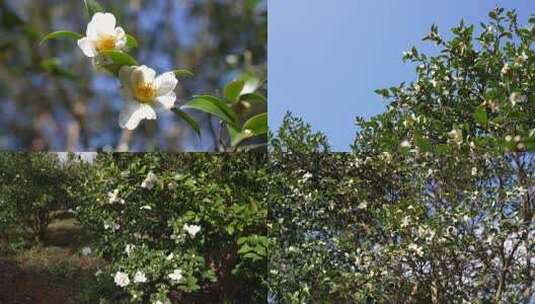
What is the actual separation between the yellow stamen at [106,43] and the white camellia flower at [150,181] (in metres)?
1.14

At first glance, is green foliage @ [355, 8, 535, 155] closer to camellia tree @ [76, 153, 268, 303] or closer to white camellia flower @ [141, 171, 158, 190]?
camellia tree @ [76, 153, 268, 303]

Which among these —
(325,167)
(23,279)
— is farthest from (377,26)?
(23,279)

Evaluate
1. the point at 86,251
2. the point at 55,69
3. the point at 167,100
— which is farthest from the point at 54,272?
the point at 167,100

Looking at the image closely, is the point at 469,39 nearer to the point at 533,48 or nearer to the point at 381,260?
the point at 533,48

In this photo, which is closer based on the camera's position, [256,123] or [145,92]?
[145,92]

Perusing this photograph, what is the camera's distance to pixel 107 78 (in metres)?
2.92

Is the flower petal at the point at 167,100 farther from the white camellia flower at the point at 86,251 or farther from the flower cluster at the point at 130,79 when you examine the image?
the white camellia flower at the point at 86,251

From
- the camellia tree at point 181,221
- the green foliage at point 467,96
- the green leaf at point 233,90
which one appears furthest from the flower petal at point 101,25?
the green foliage at point 467,96

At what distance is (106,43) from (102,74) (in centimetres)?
29

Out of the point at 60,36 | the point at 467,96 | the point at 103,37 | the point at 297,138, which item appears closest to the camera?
the point at 103,37

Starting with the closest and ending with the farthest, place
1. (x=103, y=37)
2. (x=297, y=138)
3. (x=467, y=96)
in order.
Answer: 1. (x=103, y=37)
2. (x=467, y=96)
3. (x=297, y=138)

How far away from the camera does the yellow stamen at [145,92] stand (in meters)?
2.72

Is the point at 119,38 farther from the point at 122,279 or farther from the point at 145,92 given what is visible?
the point at 122,279

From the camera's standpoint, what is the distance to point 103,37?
8.56ft
